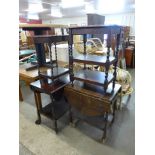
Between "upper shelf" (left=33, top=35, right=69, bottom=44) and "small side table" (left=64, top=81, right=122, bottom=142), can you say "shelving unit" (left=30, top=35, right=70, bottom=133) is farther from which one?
"small side table" (left=64, top=81, right=122, bottom=142)

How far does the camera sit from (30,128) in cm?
199

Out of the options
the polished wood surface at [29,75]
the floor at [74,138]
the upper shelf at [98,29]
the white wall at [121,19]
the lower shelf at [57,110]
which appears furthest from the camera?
the white wall at [121,19]

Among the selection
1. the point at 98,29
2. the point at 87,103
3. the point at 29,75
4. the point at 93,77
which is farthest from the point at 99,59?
the point at 29,75

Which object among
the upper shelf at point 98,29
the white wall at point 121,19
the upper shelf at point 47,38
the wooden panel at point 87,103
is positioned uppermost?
the white wall at point 121,19

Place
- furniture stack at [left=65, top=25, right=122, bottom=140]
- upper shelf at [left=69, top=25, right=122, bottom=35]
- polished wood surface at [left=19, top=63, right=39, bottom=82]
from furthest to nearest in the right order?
polished wood surface at [left=19, top=63, right=39, bottom=82]
furniture stack at [left=65, top=25, right=122, bottom=140]
upper shelf at [left=69, top=25, right=122, bottom=35]

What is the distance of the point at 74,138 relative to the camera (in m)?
1.79

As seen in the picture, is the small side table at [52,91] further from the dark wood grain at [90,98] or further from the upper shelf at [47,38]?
the upper shelf at [47,38]

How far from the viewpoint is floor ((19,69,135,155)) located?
5.32ft

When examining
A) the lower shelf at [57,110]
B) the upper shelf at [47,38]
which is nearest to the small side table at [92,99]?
the lower shelf at [57,110]

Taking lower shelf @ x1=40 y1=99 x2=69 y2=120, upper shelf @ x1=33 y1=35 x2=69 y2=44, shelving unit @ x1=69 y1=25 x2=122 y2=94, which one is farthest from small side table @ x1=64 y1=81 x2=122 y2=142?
upper shelf @ x1=33 y1=35 x2=69 y2=44

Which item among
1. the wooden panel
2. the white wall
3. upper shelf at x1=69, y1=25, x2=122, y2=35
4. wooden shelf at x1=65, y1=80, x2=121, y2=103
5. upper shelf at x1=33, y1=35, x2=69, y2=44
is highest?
the white wall

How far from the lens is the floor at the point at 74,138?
1.62 m

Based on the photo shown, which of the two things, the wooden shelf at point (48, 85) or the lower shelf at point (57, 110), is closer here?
the wooden shelf at point (48, 85)
